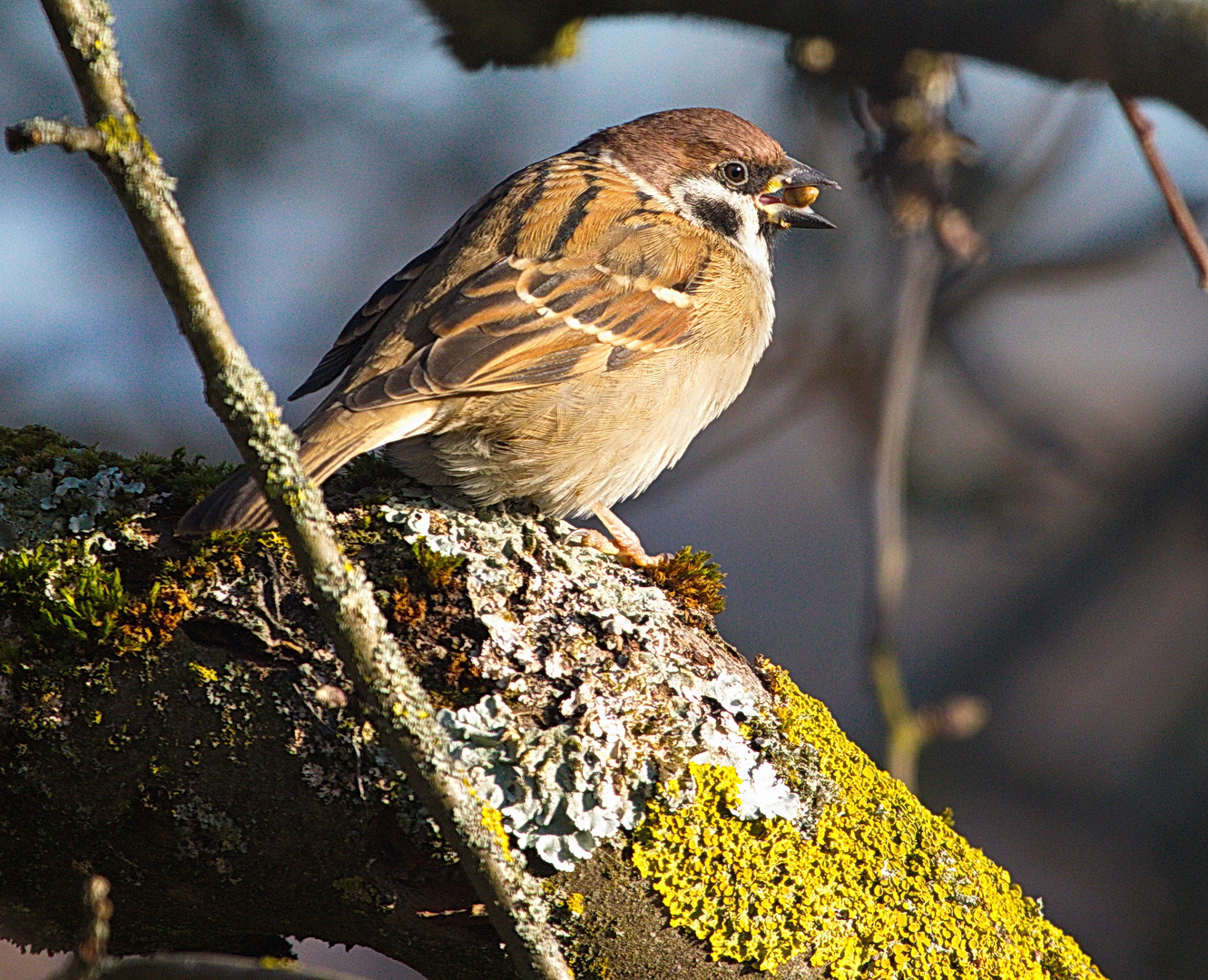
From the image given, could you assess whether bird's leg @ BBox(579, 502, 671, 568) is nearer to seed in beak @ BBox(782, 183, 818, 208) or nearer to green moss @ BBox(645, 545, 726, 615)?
green moss @ BBox(645, 545, 726, 615)

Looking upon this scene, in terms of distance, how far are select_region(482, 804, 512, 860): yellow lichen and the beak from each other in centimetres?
256

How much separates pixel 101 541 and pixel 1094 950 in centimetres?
543

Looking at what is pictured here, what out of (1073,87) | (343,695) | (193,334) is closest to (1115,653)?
(1073,87)

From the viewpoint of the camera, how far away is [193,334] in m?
1.57

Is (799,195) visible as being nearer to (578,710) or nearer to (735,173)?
(735,173)

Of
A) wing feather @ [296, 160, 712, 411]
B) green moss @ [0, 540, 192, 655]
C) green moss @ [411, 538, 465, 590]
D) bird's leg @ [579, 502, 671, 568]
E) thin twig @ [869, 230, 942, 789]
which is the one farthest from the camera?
thin twig @ [869, 230, 942, 789]

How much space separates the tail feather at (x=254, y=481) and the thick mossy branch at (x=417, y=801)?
57mm

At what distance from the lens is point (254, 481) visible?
1665mm

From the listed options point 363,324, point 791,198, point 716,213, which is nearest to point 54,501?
point 363,324

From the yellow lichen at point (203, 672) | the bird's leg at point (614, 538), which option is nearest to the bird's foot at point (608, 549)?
the bird's leg at point (614, 538)

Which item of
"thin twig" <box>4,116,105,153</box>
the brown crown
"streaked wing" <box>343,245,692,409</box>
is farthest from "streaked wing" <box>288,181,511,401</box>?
"thin twig" <box>4,116,105,153</box>

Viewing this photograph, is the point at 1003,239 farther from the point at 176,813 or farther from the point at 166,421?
the point at 176,813

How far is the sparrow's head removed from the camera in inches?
155

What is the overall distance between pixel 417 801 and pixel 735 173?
264 cm
